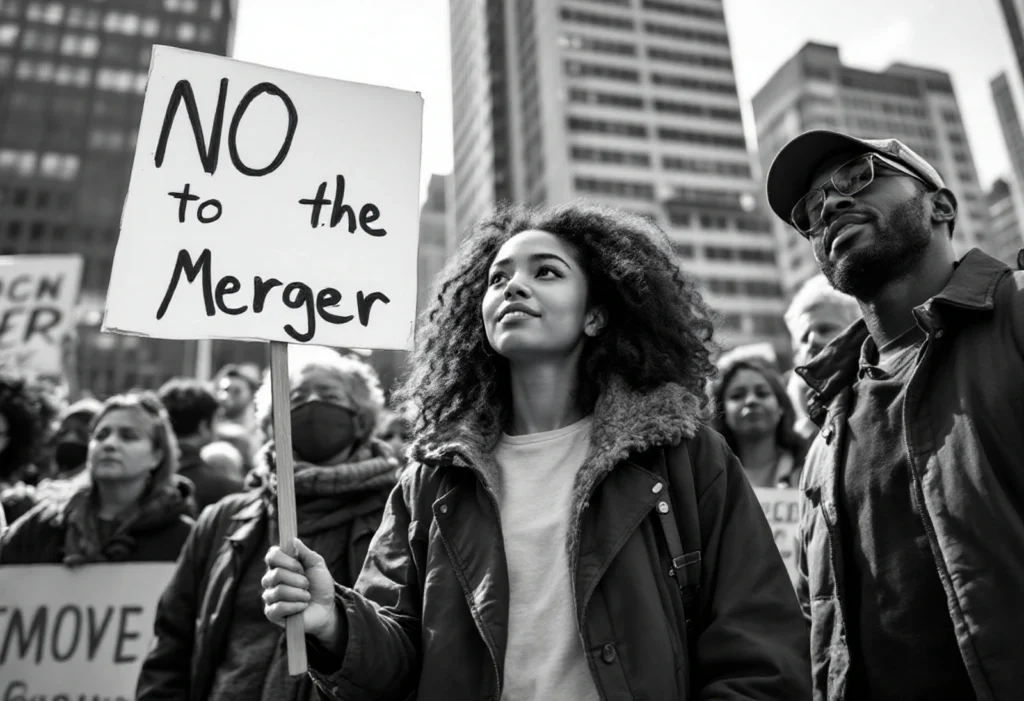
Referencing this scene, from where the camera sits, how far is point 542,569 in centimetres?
187

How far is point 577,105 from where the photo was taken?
212 ft

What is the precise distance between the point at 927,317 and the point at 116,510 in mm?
3473

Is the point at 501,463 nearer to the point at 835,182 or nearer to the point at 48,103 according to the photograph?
the point at 835,182

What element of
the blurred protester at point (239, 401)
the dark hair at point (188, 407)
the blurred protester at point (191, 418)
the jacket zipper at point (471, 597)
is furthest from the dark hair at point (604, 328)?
the blurred protester at point (239, 401)

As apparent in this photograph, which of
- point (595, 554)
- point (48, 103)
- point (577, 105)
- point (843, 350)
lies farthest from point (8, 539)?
point (48, 103)

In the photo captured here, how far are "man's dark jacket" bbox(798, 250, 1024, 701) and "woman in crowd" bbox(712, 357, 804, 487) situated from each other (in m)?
1.67

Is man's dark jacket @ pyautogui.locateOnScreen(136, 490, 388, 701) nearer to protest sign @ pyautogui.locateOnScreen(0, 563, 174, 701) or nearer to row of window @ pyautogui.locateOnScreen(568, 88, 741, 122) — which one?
protest sign @ pyautogui.locateOnScreen(0, 563, 174, 701)

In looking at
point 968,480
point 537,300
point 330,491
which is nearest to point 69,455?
point 330,491

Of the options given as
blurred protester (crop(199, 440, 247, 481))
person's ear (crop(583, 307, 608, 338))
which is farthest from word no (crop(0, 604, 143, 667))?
person's ear (crop(583, 307, 608, 338))

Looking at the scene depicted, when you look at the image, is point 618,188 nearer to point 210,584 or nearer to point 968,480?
point 210,584

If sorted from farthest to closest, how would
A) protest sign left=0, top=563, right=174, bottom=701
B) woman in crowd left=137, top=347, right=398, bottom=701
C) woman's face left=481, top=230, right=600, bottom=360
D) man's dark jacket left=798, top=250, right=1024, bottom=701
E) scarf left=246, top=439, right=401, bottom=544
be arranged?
protest sign left=0, top=563, right=174, bottom=701, scarf left=246, top=439, right=401, bottom=544, woman in crowd left=137, top=347, right=398, bottom=701, woman's face left=481, top=230, right=600, bottom=360, man's dark jacket left=798, top=250, right=1024, bottom=701

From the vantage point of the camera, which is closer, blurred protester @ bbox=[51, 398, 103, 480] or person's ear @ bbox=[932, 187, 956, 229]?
person's ear @ bbox=[932, 187, 956, 229]

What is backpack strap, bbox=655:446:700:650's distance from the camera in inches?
69.5

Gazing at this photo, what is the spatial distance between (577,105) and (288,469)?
66392mm
